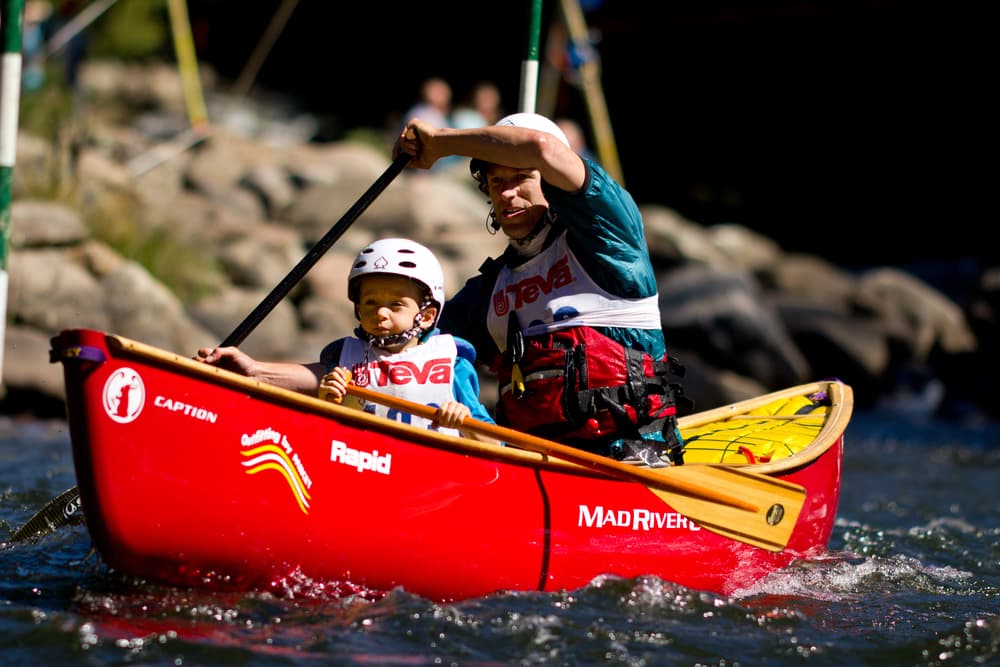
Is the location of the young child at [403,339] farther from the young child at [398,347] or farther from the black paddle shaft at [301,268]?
the black paddle shaft at [301,268]

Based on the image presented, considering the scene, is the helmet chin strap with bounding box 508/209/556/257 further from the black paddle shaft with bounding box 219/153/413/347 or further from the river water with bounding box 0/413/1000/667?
the river water with bounding box 0/413/1000/667

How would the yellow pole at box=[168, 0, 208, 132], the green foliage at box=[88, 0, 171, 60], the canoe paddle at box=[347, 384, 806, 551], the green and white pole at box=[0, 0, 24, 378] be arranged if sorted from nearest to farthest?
the canoe paddle at box=[347, 384, 806, 551]
the green and white pole at box=[0, 0, 24, 378]
the yellow pole at box=[168, 0, 208, 132]
the green foliage at box=[88, 0, 171, 60]

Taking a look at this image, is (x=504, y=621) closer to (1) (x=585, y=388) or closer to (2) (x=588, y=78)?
(1) (x=585, y=388)

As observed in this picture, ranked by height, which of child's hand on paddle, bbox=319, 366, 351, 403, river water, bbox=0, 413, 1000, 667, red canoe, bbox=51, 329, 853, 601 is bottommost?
river water, bbox=0, 413, 1000, 667

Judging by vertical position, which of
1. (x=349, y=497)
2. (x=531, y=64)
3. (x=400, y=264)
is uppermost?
(x=531, y=64)

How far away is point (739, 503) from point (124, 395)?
2.17m

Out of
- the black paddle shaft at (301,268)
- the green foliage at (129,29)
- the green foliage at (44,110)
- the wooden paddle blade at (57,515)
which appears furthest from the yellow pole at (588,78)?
the wooden paddle blade at (57,515)

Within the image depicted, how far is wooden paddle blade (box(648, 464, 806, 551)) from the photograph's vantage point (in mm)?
4758

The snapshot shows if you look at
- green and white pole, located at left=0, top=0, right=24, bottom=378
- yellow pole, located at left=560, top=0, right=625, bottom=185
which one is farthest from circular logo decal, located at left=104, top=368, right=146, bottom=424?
yellow pole, located at left=560, top=0, right=625, bottom=185

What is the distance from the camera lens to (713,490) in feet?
15.7

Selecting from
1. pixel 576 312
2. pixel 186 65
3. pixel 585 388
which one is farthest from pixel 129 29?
pixel 585 388

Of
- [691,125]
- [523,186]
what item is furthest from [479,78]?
[523,186]

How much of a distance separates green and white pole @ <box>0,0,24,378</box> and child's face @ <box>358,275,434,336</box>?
152 centimetres

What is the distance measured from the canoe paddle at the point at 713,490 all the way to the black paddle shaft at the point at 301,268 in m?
0.61
